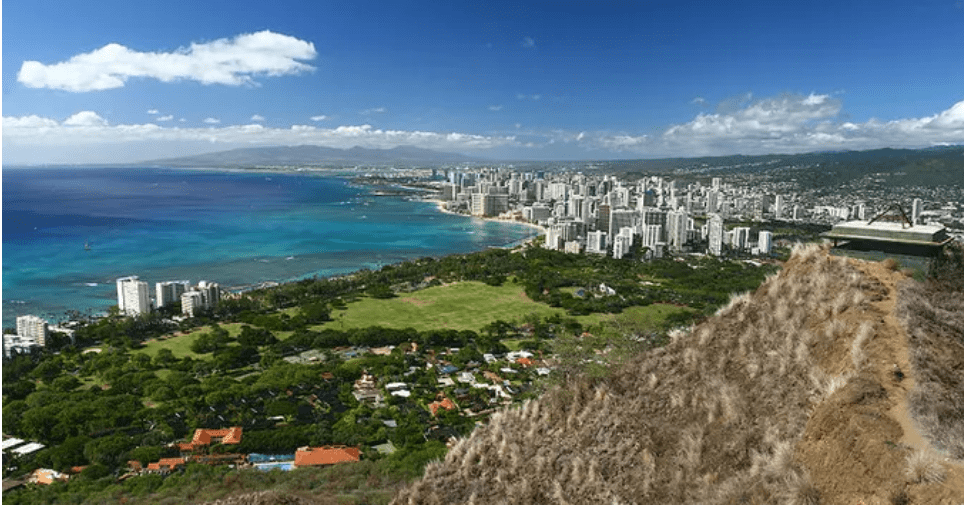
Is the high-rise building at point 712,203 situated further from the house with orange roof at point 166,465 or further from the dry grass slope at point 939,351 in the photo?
the dry grass slope at point 939,351

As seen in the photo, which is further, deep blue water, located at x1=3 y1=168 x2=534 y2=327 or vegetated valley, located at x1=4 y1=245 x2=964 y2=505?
deep blue water, located at x1=3 y1=168 x2=534 y2=327

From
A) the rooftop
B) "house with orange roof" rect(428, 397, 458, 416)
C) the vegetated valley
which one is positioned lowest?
"house with orange roof" rect(428, 397, 458, 416)

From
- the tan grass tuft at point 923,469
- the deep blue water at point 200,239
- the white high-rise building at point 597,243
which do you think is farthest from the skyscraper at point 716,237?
the tan grass tuft at point 923,469

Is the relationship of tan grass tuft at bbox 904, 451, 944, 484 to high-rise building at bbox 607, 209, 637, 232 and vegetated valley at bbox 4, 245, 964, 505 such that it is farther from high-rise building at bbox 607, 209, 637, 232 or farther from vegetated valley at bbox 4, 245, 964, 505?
high-rise building at bbox 607, 209, 637, 232

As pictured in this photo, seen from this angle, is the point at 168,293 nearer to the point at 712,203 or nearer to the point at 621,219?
the point at 621,219

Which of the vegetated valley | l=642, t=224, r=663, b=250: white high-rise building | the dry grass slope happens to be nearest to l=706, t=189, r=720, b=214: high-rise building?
l=642, t=224, r=663, b=250: white high-rise building

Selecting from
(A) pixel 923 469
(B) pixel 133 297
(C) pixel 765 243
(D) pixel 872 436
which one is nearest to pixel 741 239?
(C) pixel 765 243
